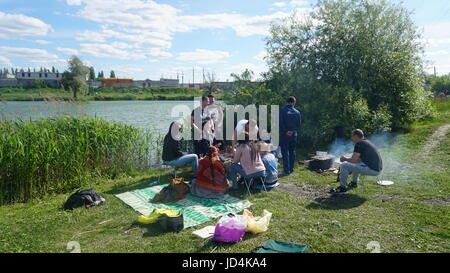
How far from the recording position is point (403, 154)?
10.1 m

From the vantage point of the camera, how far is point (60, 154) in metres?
7.50

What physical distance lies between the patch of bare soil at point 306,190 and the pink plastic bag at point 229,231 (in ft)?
7.84

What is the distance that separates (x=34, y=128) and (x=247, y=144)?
5.07m

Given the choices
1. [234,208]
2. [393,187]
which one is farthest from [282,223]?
[393,187]

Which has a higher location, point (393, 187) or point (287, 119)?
point (287, 119)

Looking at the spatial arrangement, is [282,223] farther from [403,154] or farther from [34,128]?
[403,154]

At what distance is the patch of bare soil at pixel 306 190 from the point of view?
21.3ft

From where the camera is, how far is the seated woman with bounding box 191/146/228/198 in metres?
6.21

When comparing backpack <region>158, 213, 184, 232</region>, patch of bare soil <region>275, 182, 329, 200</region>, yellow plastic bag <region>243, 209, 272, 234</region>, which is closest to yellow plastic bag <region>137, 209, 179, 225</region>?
backpack <region>158, 213, 184, 232</region>

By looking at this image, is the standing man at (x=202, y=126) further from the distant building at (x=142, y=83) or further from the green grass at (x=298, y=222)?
the distant building at (x=142, y=83)

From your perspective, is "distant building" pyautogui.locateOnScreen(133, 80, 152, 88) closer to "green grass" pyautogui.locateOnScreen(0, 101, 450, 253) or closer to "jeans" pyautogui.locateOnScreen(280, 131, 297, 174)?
"jeans" pyautogui.locateOnScreen(280, 131, 297, 174)

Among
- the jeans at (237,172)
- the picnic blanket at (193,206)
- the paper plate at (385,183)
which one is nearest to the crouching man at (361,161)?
the paper plate at (385,183)
